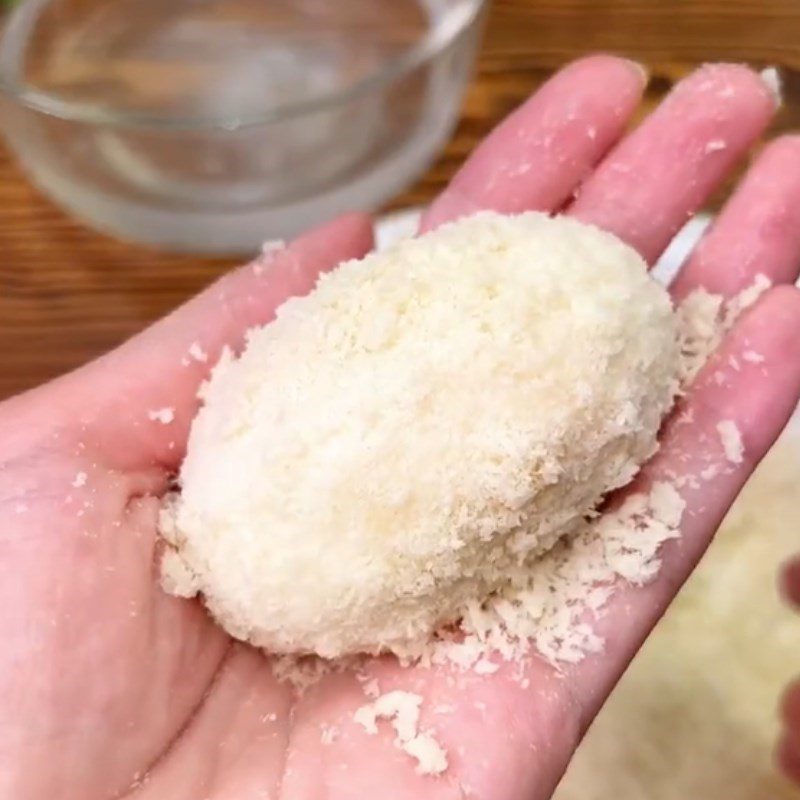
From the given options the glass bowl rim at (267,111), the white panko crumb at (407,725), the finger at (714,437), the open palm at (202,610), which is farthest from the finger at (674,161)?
the white panko crumb at (407,725)

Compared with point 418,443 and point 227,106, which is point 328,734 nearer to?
point 418,443

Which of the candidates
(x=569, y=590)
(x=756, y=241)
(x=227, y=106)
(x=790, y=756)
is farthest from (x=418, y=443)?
(x=227, y=106)

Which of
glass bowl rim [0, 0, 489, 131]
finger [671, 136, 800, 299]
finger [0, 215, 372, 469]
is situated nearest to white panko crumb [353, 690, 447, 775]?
finger [0, 215, 372, 469]

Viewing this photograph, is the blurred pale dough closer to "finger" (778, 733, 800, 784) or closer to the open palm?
"finger" (778, 733, 800, 784)

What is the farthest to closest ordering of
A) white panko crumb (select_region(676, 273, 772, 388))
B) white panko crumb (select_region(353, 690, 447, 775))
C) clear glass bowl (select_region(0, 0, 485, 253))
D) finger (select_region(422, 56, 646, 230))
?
clear glass bowl (select_region(0, 0, 485, 253)), finger (select_region(422, 56, 646, 230)), white panko crumb (select_region(676, 273, 772, 388)), white panko crumb (select_region(353, 690, 447, 775))

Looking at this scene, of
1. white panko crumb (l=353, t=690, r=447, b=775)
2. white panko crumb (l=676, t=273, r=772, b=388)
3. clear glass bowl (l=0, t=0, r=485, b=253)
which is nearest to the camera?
white panko crumb (l=353, t=690, r=447, b=775)

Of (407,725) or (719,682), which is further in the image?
(719,682)
